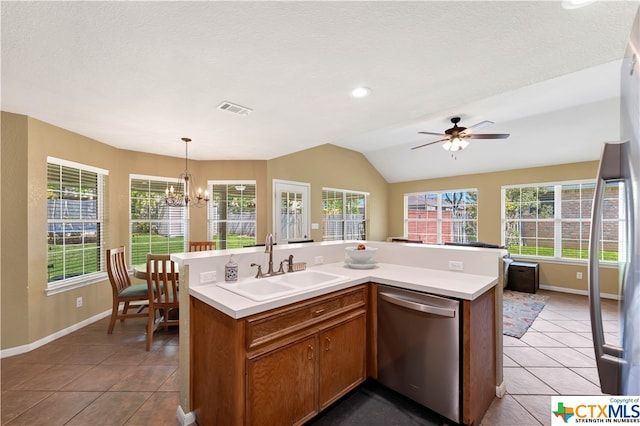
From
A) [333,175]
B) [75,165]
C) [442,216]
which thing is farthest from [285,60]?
[442,216]

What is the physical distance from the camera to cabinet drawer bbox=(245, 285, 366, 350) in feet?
4.99

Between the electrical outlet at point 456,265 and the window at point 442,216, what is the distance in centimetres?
492

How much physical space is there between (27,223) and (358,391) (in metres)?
3.87

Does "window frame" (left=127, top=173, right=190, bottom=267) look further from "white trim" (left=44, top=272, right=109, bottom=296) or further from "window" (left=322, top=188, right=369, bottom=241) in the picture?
"window" (left=322, top=188, right=369, bottom=241)

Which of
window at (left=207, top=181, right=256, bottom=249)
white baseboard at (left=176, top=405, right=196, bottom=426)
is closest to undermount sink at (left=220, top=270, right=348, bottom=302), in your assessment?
white baseboard at (left=176, top=405, right=196, bottom=426)

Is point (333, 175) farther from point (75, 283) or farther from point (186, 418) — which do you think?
point (186, 418)

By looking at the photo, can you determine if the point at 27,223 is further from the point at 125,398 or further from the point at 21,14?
the point at 21,14

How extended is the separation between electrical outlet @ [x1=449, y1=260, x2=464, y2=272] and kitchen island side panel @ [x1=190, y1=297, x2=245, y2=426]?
187 cm

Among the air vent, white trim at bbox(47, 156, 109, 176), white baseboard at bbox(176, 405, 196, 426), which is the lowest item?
white baseboard at bbox(176, 405, 196, 426)

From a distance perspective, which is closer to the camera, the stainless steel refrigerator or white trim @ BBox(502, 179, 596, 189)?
the stainless steel refrigerator

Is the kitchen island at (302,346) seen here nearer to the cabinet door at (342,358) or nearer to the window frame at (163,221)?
the cabinet door at (342,358)

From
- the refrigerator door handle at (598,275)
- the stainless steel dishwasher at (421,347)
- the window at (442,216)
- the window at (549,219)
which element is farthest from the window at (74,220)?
the window at (549,219)

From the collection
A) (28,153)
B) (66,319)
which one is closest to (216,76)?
(28,153)

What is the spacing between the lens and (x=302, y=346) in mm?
1730
